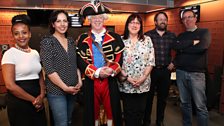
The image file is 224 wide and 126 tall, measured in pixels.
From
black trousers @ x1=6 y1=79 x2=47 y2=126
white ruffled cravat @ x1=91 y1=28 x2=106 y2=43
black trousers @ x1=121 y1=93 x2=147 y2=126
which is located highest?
white ruffled cravat @ x1=91 y1=28 x2=106 y2=43

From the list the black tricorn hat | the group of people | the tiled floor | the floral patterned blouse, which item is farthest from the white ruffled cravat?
the tiled floor

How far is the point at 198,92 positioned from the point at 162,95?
54 centimetres

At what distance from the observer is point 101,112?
6.16ft

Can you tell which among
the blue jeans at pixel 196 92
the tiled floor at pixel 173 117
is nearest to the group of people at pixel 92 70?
the blue jeans at pixel 196 92

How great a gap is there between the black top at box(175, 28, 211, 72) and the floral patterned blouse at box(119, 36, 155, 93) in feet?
1.65

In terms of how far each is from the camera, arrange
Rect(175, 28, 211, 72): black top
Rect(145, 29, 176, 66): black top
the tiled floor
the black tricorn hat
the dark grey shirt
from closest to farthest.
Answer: the dark grey shirt < the black tricorn hat < Rect(175, 28, 211, 72): black top < Rect(145, 29, 176, 66): black top < the tiled floor

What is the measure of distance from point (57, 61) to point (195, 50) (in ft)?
4.99

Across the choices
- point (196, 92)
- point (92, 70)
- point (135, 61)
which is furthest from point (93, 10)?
point (196, 92)

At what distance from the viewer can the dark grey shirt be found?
1580 mm

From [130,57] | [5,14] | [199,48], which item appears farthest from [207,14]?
[5,14]

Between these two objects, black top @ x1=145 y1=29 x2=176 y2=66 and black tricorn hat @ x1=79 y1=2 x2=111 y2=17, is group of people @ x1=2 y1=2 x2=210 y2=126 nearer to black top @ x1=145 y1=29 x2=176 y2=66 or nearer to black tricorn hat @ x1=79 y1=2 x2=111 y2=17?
black tricorn hat @ x1=79 y1=2 x2=111 y2=17

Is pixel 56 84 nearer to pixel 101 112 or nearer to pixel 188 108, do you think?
pixel 101 112

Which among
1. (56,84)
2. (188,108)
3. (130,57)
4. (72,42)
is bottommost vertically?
(188,108)

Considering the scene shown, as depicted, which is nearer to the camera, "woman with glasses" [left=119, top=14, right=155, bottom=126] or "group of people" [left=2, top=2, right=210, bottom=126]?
"group of people" [left=2, top=2, right=210, bottom=126]
